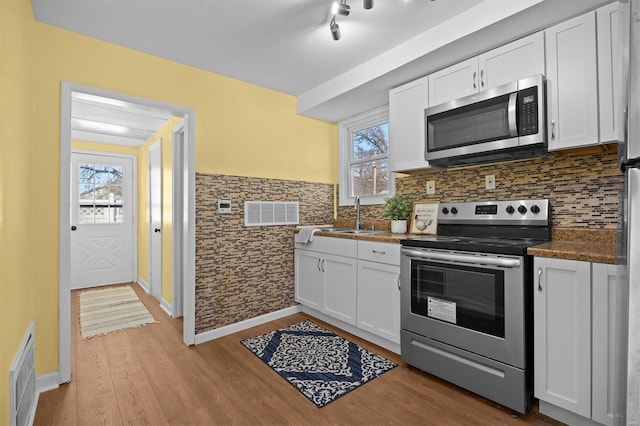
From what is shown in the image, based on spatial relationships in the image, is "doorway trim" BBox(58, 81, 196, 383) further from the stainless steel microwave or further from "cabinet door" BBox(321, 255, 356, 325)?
the stainless steel microwave

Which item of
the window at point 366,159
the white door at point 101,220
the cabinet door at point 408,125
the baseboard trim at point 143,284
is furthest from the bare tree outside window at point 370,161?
the white door at point 101,220

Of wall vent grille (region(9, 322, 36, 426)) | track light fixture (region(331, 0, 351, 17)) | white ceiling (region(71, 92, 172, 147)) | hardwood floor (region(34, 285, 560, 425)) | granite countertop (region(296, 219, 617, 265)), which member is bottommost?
hardwood floor (region(34, 285, 560, 425))

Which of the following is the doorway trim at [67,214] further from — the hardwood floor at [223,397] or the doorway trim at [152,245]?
the doorway trim at [152,245]

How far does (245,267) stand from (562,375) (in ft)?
8.30

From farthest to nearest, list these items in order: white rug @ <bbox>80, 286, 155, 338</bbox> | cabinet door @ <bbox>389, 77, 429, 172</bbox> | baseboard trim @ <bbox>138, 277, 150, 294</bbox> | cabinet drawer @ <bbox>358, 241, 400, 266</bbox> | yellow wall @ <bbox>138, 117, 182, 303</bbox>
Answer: baseboard trim @ <bbox>138, 277, 150, 294</bbox>, yellow wall @ <bbox>138, 117, 182, 303</bbox>, white rug @ <bbox>80, 286, 155, 338</bbox>, cabinet door @ <bbox>389, 77, 429, 172</bbox>, cabinet drawer @ <bbox>358, 241, 400, 266</bbox>

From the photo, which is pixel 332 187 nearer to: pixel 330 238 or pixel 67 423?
pixel 330 238

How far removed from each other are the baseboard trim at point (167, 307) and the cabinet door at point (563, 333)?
333cm

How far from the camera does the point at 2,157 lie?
53.4 inches

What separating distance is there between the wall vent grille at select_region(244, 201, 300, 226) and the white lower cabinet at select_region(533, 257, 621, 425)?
93.0 inches

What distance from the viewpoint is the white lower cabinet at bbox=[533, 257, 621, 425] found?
1.50 metres

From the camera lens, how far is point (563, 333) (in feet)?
5.36

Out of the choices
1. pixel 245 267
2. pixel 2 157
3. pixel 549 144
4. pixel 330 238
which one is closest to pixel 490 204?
pixel 549 144

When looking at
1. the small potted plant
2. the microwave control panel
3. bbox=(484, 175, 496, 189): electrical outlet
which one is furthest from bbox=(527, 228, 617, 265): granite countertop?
the small potted plant

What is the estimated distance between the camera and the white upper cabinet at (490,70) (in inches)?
77.7
